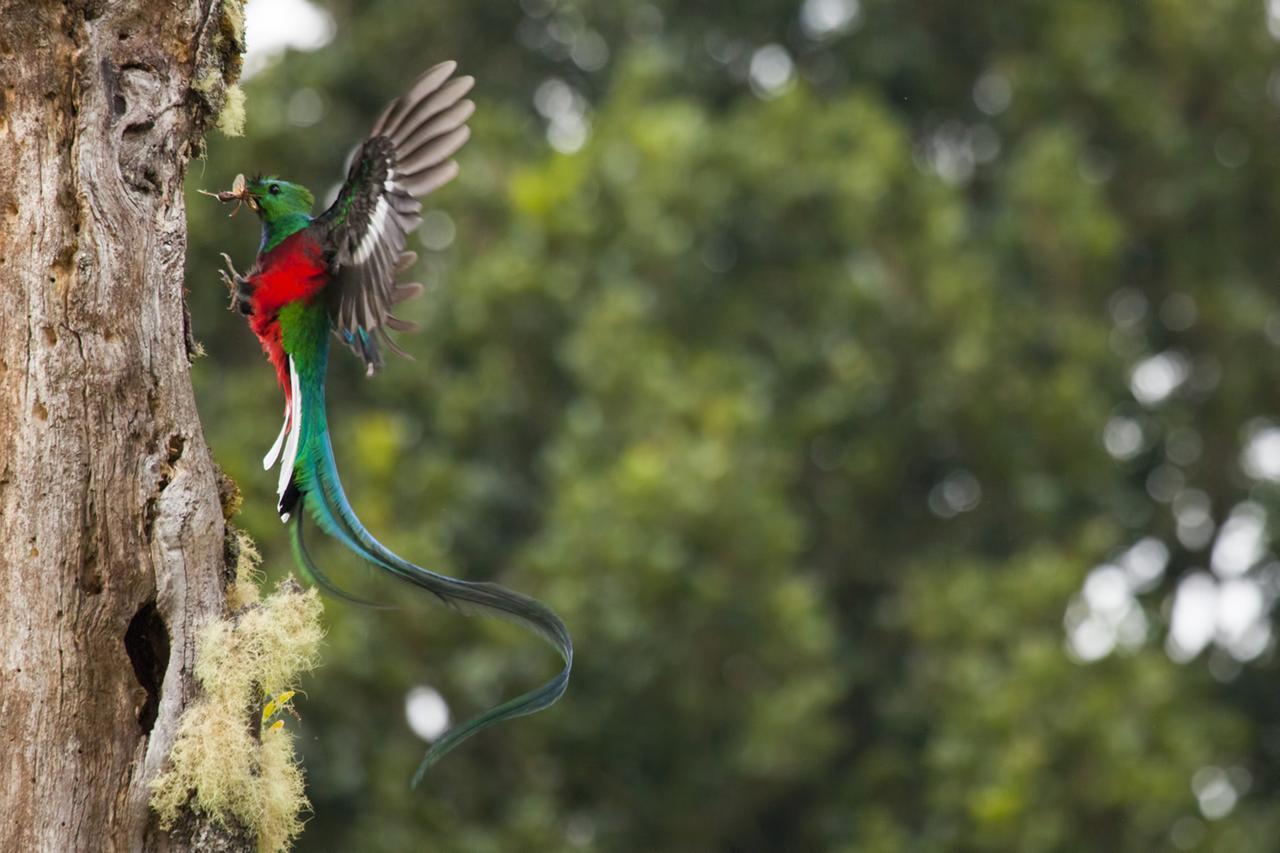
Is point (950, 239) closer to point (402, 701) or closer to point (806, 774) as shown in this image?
point (806, 774)

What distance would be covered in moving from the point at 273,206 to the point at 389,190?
281 mm

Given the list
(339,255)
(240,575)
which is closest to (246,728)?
(240,575)

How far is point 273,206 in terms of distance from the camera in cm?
359

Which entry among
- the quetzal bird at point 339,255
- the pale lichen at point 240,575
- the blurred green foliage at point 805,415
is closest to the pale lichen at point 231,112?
the quetzal bird at point 339,255

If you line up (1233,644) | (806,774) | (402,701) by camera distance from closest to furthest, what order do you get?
1. (402,701)
2. (806,774)
3. (1233,644)

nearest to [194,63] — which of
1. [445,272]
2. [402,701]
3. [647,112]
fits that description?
[402,701]

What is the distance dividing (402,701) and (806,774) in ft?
9.10

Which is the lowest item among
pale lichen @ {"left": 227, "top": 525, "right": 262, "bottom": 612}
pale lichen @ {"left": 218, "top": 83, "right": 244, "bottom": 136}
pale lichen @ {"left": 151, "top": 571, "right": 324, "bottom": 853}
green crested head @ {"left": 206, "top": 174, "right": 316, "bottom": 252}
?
pale lichen @ {"left": 151, "top": 571, "right": 324, "bottom": 853}

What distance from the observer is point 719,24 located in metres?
13.8

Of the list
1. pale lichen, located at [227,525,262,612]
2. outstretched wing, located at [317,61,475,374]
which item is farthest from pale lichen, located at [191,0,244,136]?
pale lichen, located at [227,525,262,612]

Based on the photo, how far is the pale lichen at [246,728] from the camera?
285 cm

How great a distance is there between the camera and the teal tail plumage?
3061 millimetres

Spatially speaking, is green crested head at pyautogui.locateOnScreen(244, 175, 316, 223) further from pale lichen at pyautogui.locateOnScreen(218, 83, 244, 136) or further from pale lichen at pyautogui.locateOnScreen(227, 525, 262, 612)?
pale lichen at pyautogui.locateOnScreen(227, 525, 262, 612)

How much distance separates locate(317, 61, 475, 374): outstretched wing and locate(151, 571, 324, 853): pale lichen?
2.21ft
